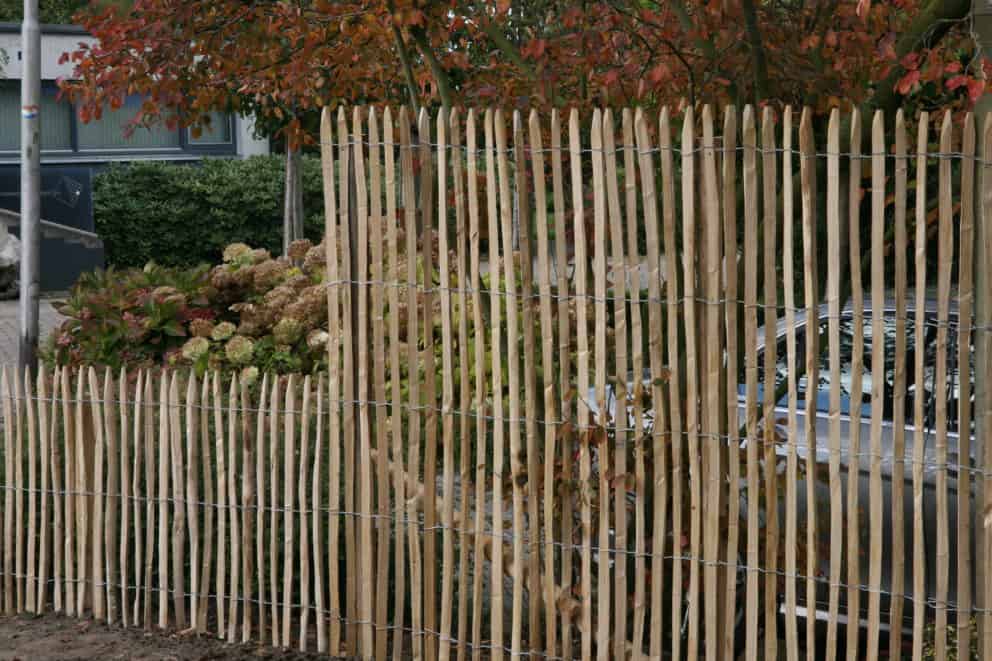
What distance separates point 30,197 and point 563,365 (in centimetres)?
662

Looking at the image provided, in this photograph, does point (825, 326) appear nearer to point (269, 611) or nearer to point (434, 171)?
point (434, 171)

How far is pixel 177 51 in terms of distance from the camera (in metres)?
6.51

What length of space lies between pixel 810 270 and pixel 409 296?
56.6 inches

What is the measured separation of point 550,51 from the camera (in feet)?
19.3

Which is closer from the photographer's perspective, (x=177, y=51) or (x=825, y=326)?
(x=825, y=326)

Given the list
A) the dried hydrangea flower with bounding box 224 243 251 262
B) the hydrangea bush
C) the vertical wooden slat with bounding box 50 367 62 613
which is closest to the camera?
the vertical wooden slat with bounding box 50 367 62 613

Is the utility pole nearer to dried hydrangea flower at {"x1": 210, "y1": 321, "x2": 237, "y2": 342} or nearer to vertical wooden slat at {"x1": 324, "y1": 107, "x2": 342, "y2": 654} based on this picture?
vertical wooden slat at {"x1": 324, "y1": 107, "x2": 342, "y2": 654}

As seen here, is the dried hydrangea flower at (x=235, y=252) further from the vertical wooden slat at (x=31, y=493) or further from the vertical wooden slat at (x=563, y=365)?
the vertical wooden slat at (x=563, y=365)

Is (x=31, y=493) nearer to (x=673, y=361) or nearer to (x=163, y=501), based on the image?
(x=163, y=501)

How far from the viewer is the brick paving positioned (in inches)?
566

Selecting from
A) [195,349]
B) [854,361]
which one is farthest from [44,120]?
[854,361]

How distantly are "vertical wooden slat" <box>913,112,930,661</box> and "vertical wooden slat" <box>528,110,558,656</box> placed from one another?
3.95ft

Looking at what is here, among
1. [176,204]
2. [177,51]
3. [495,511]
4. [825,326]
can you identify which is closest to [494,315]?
[495,511]

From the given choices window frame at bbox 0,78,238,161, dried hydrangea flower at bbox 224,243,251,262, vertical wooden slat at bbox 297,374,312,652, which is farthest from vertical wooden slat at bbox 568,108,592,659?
window frame at bbox 0,78,238,161
